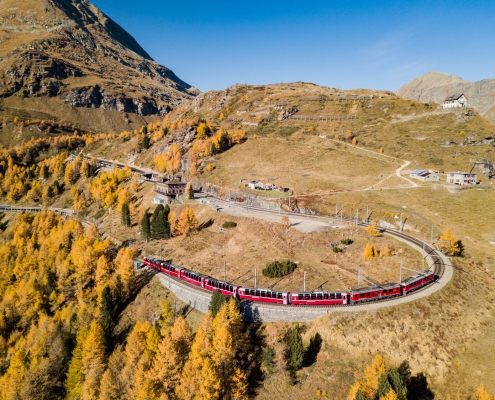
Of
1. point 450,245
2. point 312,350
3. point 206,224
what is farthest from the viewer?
point 206,224

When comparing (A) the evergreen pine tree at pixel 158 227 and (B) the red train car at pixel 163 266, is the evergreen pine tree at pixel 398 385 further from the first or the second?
(A) the evergreen pine tree at pixel 158 227

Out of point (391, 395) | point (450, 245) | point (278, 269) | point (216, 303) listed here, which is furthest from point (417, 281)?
point (216, 303)

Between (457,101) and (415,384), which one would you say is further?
(457,101)

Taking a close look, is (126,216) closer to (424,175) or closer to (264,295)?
(264,295)

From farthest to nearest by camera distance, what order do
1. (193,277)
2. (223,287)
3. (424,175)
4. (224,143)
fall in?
(224,143)
(424,175)
(193,277)
(223,287)

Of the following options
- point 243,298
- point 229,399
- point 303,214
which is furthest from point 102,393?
point 303,214

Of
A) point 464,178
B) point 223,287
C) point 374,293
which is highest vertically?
point 464,178

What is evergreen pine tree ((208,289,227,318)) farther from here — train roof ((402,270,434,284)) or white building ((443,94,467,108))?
white building ((443,94,467,108))

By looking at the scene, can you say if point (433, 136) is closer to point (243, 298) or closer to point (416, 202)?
point (416, 202)
